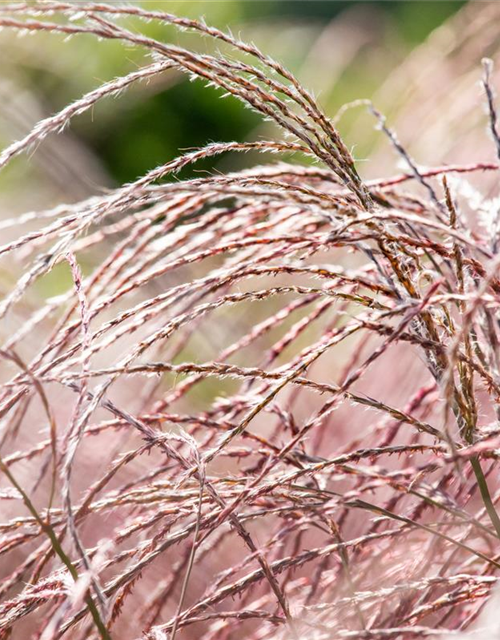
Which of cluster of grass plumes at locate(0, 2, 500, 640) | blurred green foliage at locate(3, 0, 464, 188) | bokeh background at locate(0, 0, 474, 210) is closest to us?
cluster of grass plumes at locate(0, 2, 500, 640)


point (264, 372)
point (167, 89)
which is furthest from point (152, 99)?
point (264, 372)

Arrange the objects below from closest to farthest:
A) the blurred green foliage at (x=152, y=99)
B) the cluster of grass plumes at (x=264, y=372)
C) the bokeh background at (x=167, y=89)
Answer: the cluster of grass plumes at (x=264, y=372) < the bokeh background at (x=167, y=89) < the blurred green foliage at (x=152, y=99)

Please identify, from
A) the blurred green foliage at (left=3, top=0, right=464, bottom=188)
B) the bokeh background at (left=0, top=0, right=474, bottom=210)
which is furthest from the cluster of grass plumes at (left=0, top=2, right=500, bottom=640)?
the blurred green foliage at (left=3, top=0, right=464, bottom=188)

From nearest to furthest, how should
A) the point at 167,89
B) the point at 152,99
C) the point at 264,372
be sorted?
the point at 264,372 < the point at 167,89 < the point at 152,99

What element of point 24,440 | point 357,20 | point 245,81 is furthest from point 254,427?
point 357,20

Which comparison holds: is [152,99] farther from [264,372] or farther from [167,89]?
[264,372]

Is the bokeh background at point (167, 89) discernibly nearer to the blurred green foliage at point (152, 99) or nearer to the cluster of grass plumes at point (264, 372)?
the blurred green foliage at point (152, 99)

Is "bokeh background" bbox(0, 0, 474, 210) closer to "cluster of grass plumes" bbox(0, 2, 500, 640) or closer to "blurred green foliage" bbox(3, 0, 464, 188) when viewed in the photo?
"blurred green foliage" bbox(3, 0, 464, 188)

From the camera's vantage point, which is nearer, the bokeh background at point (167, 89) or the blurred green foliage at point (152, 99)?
the bokeh background at point (167, 89)

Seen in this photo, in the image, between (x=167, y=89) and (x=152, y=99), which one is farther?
(x=152, y=99)

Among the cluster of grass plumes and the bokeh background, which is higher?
the bokeh background

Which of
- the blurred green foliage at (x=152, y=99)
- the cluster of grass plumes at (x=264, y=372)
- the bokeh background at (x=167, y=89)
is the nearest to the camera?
the cluster of grass plumes at (x=264, y=372)

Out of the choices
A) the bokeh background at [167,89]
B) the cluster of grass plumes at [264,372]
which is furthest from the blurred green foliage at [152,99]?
the cluster of grass plumes at [264,372]
